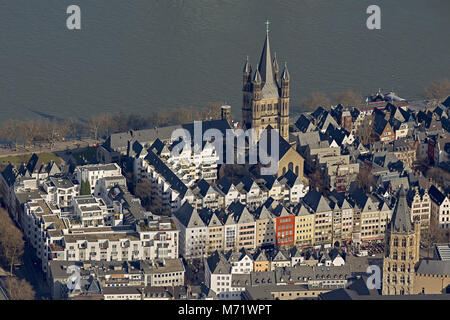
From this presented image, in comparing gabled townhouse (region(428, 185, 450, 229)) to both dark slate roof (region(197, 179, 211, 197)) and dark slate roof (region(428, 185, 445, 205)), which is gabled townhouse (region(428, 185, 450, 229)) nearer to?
dark slate roof (region(428, 185, 445, 205))

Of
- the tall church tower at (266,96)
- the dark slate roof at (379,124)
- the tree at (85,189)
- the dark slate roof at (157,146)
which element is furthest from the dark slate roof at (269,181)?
the dark slate roof at (379,124)

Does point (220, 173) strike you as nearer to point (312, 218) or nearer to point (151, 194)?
point (151, 194)

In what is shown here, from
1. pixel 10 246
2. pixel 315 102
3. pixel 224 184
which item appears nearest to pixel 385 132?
pixel 315 102

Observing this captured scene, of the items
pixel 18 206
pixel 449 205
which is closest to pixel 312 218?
pixel 449 205

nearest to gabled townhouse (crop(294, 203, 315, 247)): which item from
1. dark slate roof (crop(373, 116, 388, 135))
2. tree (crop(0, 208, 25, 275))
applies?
tree (crop(0, 208, 25, 275))

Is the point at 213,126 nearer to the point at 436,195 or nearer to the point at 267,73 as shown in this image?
the point at 267,73
